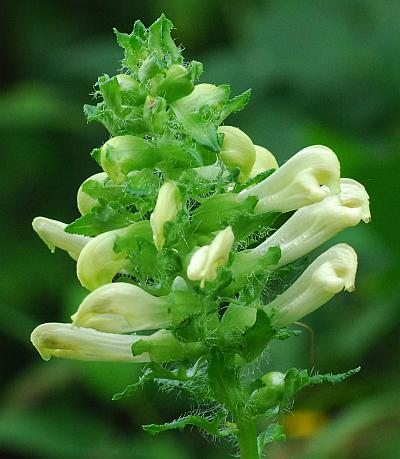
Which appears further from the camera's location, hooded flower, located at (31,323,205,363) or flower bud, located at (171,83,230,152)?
hooded flower, located at (31,323,205,363)

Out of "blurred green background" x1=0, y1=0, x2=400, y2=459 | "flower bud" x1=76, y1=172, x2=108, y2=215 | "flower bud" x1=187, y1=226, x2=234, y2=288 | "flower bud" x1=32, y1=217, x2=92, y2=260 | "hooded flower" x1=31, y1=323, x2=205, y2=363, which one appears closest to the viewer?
"flower bud" x1=187, y1=226, x2=234, y2=288

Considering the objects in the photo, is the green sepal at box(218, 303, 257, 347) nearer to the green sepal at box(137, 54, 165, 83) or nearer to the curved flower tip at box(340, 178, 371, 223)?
the curved flower tip at box(340, 178, 371, 223)

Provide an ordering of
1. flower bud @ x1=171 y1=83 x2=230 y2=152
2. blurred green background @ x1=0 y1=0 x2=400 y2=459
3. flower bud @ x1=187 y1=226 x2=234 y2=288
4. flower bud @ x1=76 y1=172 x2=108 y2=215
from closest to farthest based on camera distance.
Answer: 1. flower bud @ x1=187 y1=226 x2=234 y2=288
2. flower bud @ x1=171 y1=83 x2=230 y2=152
3. flower bud @ x1=76 y1=172 x2=108 y2=215
4. blurred green background @ x1=0 y1=0 x2=400 y2=459

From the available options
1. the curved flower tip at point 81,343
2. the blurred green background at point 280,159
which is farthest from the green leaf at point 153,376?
the blurred green background at point 280,159

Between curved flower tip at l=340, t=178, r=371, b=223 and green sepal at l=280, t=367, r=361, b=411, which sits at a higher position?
curved flower tip at l=340, t=178, r=371, b=223

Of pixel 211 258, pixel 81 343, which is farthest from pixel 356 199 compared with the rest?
pixel 81 343

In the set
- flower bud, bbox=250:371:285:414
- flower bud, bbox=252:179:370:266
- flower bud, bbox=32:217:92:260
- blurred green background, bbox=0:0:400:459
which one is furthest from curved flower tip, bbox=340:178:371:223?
blurred green background, bbox=0:0:400:459

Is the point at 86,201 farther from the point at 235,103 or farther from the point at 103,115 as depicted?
the point at 235,103

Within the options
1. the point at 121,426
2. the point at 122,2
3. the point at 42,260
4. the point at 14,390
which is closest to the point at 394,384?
the point at 121,426
